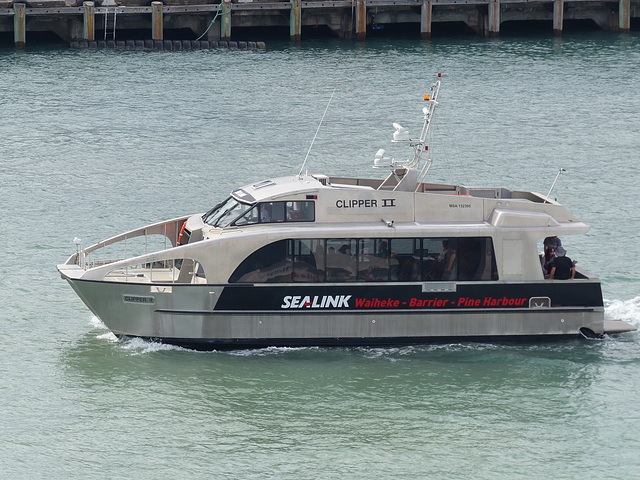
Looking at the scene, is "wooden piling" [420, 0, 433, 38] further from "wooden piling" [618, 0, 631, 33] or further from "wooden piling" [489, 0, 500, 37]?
"wooden piling" [618, 0, 631, 33]

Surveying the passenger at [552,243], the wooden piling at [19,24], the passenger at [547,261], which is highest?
the wooden piling at [19,24]

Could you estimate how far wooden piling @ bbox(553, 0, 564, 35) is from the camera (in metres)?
64.9

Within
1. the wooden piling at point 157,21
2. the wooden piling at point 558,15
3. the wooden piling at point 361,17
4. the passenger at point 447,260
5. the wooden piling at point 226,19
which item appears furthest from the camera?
the wooden piling at point 558,15

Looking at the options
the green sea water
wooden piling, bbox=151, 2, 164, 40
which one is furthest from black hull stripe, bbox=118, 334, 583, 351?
wooden piling, bbox=151, 2, 164, 40

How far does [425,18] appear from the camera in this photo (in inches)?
2534

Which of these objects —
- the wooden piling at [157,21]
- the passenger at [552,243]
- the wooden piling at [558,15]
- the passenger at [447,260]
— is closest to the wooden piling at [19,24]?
the wooden piling at [157,21]

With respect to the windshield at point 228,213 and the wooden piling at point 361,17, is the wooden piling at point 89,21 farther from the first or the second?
the windshield at point 228,213

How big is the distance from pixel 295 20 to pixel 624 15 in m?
19.9

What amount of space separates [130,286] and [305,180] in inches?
162

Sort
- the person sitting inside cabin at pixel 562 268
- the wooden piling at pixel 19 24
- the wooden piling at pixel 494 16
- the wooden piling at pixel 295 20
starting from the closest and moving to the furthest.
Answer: the person sitting inside cabin at pixel 562 268 < the wooden piling at pixel 19 24 < the wooden piling at pixel 295 20 < the wooden piling at pixel 494 16

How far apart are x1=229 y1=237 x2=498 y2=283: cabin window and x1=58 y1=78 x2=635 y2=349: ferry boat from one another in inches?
0.8

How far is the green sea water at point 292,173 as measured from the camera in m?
18.2

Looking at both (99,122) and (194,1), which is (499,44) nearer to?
(194,1)

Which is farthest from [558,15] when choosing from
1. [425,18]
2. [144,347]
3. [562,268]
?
[144,347]
